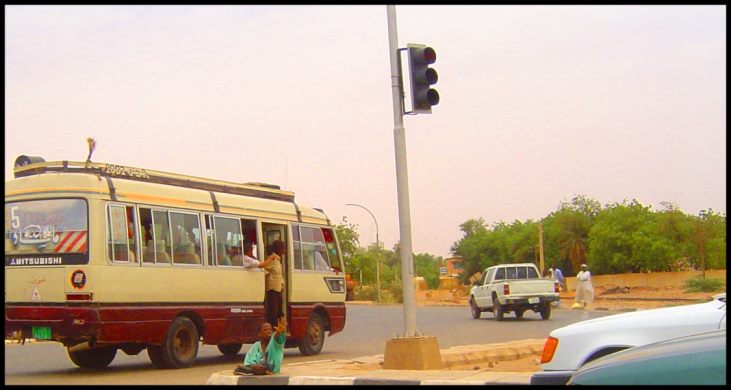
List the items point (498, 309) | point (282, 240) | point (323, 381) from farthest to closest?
point (498, 309) → point (282, 240) → point (323, 381)

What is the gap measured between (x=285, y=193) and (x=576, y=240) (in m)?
62.3

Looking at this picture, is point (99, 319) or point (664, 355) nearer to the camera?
point (664, 355)

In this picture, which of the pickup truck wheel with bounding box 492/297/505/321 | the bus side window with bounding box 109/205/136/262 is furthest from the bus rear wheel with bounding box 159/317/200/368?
the pickup truck wheel with bounding box 492/297/505/321

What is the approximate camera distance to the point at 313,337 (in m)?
17.4

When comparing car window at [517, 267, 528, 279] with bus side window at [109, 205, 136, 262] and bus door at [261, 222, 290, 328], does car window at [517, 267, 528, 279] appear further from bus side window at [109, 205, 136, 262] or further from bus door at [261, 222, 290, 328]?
bus side window at [109, 205, 136, 262]

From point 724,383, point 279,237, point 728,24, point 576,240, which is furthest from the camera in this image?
point 576,240

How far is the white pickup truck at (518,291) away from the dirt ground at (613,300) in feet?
4.39

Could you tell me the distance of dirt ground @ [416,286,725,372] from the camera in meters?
13.9

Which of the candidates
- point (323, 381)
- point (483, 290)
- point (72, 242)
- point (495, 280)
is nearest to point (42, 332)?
point (72, 242)

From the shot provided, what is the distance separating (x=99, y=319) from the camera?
12.6m

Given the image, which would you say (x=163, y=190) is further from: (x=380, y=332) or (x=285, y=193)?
(x=380, y=332)

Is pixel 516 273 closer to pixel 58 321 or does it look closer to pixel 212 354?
pixel 212 354

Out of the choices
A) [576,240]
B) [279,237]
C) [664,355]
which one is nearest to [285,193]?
[279,237]

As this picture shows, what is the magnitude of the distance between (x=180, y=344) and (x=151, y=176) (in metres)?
2.47
